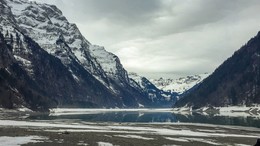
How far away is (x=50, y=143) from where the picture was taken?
204 ft

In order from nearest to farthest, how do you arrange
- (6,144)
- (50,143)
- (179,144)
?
(6,144)
(50,143)
(179,144)

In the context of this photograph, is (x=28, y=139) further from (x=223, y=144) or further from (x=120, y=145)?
(x=223, y=144)

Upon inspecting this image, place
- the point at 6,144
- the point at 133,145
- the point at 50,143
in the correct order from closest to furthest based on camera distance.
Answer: the point at 6,144
the point at 50,143
the point at 133,145

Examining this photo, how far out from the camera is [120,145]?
64.8m

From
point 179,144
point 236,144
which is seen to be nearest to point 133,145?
point 179,144

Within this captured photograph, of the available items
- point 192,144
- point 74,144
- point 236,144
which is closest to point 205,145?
point 192,144

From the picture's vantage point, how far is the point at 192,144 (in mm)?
73312

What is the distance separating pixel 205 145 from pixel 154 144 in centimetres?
935

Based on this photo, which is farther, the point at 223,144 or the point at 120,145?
the point at 223,144

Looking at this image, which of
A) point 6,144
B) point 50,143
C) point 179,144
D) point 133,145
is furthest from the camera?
point 179,144

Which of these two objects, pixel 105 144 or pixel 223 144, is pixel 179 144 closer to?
pixel 223 144

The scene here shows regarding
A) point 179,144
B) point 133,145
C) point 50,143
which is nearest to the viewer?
point 50,143

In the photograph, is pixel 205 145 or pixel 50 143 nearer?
pixel 50 143

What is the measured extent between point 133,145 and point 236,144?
21239 millimetres
